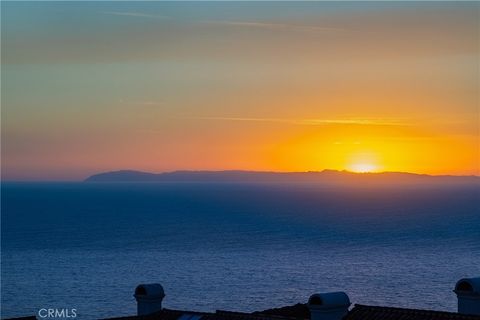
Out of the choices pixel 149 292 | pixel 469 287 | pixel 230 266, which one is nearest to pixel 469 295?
pixel 469 287

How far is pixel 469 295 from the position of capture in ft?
94.0

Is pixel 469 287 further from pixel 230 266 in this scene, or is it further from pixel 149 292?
pixel 230 266

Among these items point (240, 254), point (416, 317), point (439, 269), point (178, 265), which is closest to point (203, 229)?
point (240, 254)

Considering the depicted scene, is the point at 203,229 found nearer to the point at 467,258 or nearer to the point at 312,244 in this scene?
the point at 312,244

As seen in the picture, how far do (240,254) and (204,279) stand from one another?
32956 mm

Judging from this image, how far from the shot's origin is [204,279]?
4363 inches

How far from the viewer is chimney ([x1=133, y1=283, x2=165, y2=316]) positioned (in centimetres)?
3303

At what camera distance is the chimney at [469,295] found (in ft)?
93.5

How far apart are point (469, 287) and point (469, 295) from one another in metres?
0.24

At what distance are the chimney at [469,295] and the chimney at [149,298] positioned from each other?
10337 mm

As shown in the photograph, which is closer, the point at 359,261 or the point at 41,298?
Answer: the point at 41,298

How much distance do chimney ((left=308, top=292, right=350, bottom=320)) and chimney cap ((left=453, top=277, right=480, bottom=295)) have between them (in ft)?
11.2

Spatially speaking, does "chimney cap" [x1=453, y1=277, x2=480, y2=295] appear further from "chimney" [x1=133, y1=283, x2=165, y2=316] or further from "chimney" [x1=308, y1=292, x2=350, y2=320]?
"chimney" [x1=133, y1=283, x2=165, y2=316]

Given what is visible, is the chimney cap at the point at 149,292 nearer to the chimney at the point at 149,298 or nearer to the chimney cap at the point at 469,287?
the chimney at the point at 149,298
